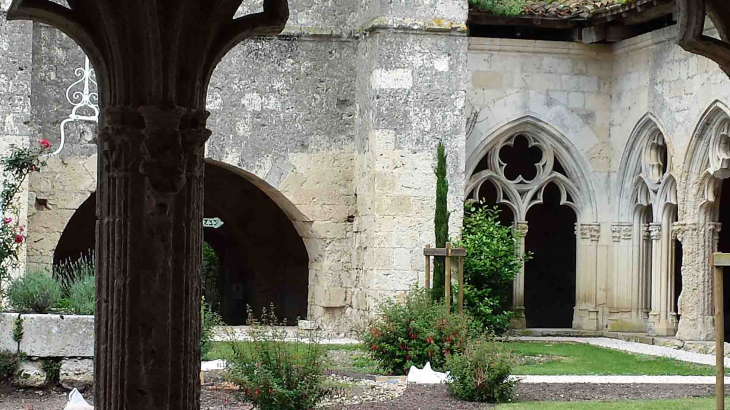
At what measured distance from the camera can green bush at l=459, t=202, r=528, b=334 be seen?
1515cm

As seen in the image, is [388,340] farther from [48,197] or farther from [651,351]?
[48,197]

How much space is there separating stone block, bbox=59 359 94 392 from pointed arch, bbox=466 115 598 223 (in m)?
7.63

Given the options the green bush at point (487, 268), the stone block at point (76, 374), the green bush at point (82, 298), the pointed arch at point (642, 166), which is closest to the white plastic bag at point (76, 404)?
the stone block at point (76, 374)

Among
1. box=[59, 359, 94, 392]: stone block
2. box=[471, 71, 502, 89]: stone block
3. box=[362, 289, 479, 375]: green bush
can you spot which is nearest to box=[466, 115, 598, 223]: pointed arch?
box=[471, 71, 502, 89]: stone block

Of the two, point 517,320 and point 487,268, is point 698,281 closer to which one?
point 487,268

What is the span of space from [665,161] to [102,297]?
12972mm

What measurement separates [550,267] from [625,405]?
12.0m

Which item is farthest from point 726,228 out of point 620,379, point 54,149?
point 54,149

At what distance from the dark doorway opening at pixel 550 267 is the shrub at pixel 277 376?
1204cm

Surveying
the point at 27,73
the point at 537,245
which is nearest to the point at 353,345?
the point at 27,73

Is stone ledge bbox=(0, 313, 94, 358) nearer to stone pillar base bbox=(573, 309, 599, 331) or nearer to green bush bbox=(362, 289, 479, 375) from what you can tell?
green bush bbox=(362, 289, 479, 375)

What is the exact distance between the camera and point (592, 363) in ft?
42.8

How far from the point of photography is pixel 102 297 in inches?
175

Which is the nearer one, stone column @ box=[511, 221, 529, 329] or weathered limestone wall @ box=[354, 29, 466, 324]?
weathered limestone wall @ box=[354, 29, 466, 324]
